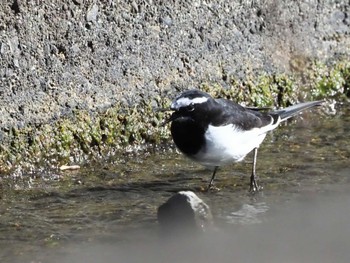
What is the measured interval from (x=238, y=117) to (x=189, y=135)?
0.52m

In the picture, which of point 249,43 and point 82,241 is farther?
point 249,43

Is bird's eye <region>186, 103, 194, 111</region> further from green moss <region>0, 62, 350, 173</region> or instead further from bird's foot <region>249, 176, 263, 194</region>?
bird's foot <region>249, 176, 263, 194</region>

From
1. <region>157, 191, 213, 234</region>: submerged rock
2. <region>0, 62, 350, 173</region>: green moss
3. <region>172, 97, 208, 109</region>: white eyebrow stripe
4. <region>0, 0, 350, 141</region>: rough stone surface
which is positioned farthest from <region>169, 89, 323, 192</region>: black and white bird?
<region>0, 0, 350, 141</region>: rough stone surface

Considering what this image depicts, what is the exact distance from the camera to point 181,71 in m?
9.54

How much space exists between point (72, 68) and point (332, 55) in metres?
3.11

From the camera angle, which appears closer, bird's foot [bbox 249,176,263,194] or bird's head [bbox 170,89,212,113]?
bird's head [bbox 170,89,212,113]

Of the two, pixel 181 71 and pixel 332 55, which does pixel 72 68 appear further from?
pixel 332 55

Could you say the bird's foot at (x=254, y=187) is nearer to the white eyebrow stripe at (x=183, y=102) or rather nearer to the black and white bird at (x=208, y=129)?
the black and white bird at (x=208, y=129)

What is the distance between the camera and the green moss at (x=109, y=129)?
8.58 m

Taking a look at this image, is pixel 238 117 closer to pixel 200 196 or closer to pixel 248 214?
pixel 200 196

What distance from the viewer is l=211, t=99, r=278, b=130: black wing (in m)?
7.98

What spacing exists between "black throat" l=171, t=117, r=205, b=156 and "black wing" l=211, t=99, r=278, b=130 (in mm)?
140

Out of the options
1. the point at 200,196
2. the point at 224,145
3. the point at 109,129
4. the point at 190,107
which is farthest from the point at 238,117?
the point at 109,129

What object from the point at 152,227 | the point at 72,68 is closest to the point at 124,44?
the point at 72,68
